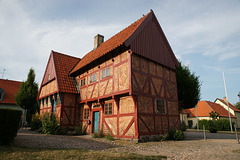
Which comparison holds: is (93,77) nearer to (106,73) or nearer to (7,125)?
(106,73)

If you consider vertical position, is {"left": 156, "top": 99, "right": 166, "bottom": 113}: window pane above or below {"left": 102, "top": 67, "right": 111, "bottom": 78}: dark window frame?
below

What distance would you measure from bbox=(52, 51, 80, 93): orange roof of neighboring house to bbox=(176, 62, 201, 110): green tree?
37.4 feet

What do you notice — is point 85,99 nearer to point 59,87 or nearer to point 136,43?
point 59,87

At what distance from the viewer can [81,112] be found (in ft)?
51.7

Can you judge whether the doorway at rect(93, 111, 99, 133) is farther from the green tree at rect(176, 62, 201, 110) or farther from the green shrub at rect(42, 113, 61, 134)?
the green tree at rect(176, 62, 201, 110)

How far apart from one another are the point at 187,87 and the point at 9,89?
2882 centimetres

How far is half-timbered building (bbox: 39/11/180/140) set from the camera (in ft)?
35.1

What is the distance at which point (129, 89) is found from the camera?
1029cm

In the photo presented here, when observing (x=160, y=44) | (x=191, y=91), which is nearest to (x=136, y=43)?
(x=160, y=44)

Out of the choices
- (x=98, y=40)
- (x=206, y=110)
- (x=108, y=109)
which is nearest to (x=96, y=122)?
(x=108, y=109)

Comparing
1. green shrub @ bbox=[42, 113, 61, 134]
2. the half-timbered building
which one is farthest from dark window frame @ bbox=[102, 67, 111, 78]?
green shrub @ bbox=[42, 113, 61, 134]

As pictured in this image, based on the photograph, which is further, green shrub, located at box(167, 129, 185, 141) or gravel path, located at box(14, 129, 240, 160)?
green shrub, located at box(167, 129, 185, 141)

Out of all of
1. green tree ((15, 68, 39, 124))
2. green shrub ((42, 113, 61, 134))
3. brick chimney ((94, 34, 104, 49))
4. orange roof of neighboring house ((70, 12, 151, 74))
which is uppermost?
brick chimney ((94, 34, 104, 49))

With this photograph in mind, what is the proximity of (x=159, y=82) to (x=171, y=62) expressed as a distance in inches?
122
